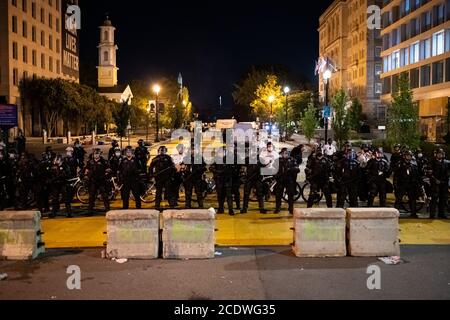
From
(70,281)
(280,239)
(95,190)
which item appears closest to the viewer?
(70,281)

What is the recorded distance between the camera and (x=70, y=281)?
27.9 feet

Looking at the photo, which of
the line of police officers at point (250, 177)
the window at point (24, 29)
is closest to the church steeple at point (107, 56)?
the window at point (24, 29)

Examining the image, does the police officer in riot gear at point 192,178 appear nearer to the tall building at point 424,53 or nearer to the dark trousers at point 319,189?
the dark trousers at point 319,189

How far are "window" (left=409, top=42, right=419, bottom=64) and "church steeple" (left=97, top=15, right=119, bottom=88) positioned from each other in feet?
185

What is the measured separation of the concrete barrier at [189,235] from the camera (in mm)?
9828

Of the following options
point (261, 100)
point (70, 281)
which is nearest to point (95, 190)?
point (70, 281)

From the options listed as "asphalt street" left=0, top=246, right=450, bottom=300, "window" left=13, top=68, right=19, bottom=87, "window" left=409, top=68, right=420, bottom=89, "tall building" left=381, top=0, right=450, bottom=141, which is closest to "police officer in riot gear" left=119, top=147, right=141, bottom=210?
"asphalt street" left=0, top=246, right=450, bottom=300

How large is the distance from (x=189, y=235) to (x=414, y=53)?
54167 millimetres

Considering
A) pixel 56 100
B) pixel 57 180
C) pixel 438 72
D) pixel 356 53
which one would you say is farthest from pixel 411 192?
pixel 356 53

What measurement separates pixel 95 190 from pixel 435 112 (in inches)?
1779

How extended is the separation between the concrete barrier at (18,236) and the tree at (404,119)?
22122 mm

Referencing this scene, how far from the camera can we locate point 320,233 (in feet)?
32.4

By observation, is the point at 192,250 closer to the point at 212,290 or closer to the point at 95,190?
the point at 212,290

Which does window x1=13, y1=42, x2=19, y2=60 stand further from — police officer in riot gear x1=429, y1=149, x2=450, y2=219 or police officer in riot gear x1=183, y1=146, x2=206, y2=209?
police officer in riot gear x1=429, y1=149, x2=450, y2=219
